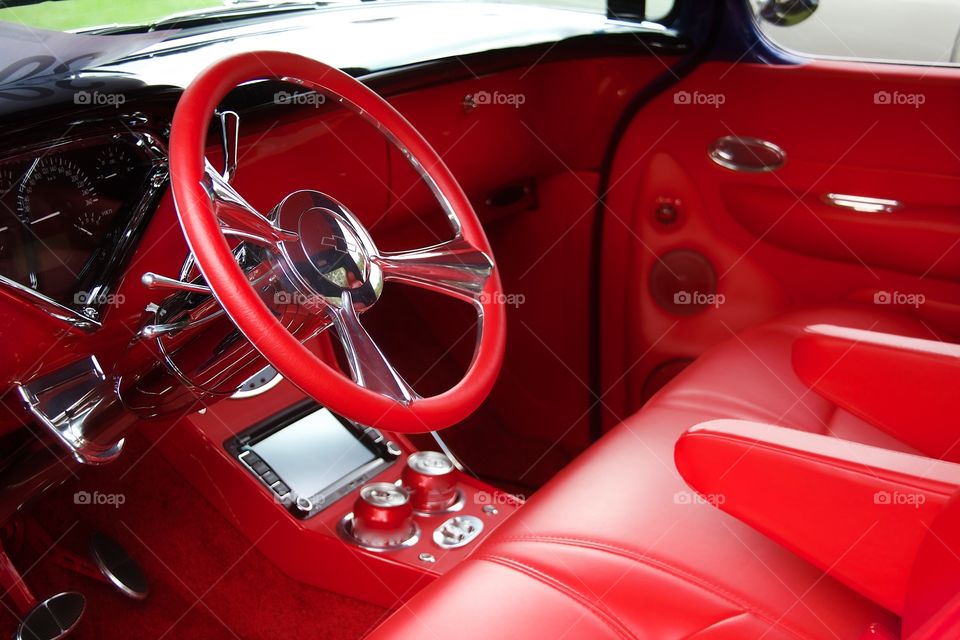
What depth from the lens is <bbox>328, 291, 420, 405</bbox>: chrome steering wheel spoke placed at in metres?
0.89

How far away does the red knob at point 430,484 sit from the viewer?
156 centimetres

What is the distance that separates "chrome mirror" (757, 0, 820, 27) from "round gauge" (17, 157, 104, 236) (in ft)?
4.32

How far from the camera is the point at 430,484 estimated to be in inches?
61.4

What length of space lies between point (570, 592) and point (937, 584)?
0.35 meters

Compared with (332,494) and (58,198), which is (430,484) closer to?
(332,494)

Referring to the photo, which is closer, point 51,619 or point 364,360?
point 364,360

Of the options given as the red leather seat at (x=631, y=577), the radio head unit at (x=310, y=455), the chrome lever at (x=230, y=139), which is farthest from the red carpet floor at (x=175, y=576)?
the chrome lever at (x=230, y=139)

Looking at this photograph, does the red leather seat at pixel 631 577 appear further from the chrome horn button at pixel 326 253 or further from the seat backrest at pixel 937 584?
the chrome horn button at pixel 326 253

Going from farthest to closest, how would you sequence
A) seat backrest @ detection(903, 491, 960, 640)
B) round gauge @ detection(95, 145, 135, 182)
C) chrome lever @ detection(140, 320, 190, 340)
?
1. round gauge @ detection(95, 145, 135, 182)
2. chrome lever @ detection(140, 320, 190, 340)
3. seat backrest @ detection(903, 491, 960, 640)

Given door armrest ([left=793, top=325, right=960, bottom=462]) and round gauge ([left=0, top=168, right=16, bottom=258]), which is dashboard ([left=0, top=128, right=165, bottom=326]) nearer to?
round gauge ([left=0, top=168, right=16, bottom=258])

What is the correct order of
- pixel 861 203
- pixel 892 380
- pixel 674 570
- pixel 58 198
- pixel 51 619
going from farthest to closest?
pixel 861 203 → pixel 51 619 → pixel 892 380 → pixel 58 198 → pixel 674 570

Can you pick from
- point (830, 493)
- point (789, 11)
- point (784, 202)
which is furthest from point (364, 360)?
point (789, 11)

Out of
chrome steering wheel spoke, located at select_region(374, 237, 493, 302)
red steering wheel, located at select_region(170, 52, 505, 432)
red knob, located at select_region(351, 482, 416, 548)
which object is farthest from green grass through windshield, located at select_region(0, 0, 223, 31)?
red knob, located at select_region(351, 482, 416, 548)

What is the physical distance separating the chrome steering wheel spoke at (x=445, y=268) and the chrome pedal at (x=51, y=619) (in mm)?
758
